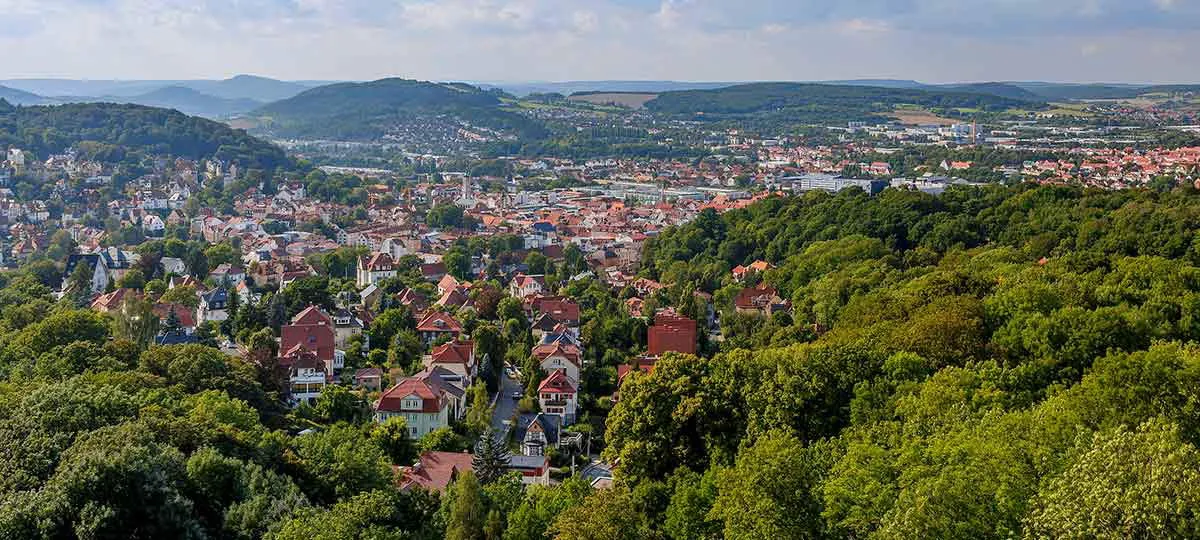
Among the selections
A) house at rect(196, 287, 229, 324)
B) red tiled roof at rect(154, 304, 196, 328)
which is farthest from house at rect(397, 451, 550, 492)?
house at rect(196, 287, 229, 324)

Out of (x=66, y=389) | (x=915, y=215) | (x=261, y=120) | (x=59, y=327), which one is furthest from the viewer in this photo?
(x=261, y=120)

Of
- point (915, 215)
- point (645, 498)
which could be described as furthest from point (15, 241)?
point (645, 498)

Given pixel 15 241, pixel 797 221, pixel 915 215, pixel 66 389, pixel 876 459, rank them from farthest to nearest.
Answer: pixel 15 241
pixel 797 221
pixel 915 215
pixel 66 389
pixel 876 459

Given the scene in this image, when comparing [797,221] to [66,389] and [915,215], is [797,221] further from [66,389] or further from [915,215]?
[66,389]

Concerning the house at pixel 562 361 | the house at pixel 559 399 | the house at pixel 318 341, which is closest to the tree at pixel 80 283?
the house at pixel 318 341

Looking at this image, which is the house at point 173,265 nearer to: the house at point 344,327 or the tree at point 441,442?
the house at point 344,327
